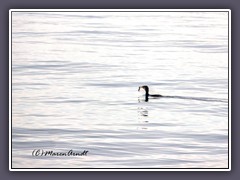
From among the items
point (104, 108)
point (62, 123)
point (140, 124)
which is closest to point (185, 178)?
point (140, 124)

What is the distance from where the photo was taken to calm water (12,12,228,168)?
2.33m

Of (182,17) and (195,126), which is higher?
(182,17)

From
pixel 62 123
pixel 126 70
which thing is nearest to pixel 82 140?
pixel 62 123

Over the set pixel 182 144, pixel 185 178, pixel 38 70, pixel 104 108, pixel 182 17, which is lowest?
pixel 185 178

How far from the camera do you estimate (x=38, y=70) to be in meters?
2.35

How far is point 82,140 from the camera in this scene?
2334mm

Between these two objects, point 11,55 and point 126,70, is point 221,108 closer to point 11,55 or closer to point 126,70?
point 126,70

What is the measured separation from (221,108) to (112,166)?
2.78 ft

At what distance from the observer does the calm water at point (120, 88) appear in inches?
91.8

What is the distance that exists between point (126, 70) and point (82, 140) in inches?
22.3

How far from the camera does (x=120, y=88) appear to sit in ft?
7.78

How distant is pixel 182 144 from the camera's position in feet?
7.63

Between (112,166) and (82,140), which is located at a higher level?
(82,140)

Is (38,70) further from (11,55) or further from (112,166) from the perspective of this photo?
(112,166)
